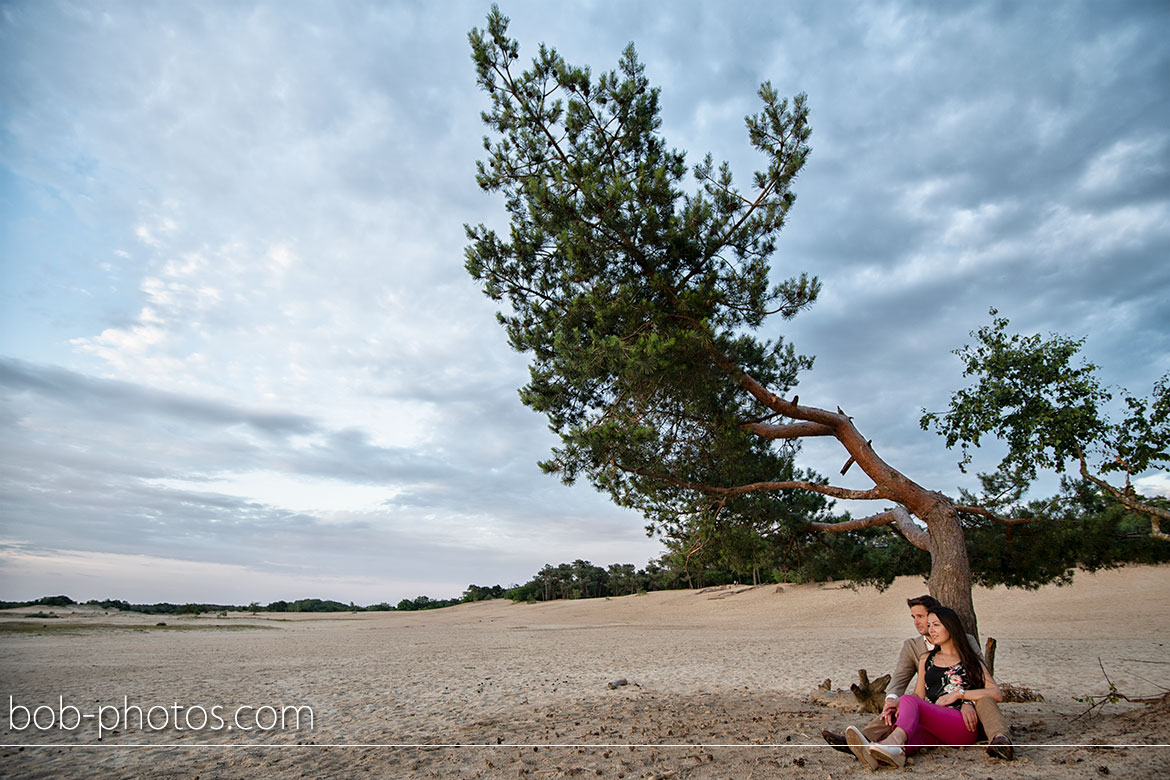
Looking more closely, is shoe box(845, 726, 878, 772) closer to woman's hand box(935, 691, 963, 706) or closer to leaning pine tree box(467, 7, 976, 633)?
woman's hand box(935, 691, 963, 706)

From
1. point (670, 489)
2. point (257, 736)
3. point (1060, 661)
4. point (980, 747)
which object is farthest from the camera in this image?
point (1060, 661)

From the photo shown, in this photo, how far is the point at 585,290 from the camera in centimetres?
1025

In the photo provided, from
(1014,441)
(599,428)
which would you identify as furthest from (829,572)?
(599,428)

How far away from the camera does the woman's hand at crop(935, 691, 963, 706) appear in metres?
5.22

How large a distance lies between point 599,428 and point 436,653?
17147 mm

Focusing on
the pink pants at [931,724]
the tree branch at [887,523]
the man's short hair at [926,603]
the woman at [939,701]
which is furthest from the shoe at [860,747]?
the tree branch at [887,523]

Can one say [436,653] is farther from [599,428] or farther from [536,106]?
[536,106]

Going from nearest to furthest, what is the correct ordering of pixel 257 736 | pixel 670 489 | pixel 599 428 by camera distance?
pixel 257 736
pixel 599 428
pixel 670 489

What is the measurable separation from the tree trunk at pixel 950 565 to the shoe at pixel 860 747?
4.91m

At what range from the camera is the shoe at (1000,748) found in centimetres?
468

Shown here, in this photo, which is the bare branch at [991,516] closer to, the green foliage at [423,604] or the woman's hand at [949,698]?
the woman's hand at [949,698]

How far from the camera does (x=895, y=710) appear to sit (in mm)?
5344

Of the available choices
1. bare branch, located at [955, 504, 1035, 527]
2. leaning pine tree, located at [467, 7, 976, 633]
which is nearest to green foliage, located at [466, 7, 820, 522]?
leaning pine tree, located at [467, 7, 976, 633]

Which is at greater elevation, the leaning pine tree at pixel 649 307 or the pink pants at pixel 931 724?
the leaning pine tree at pixel 649 307
